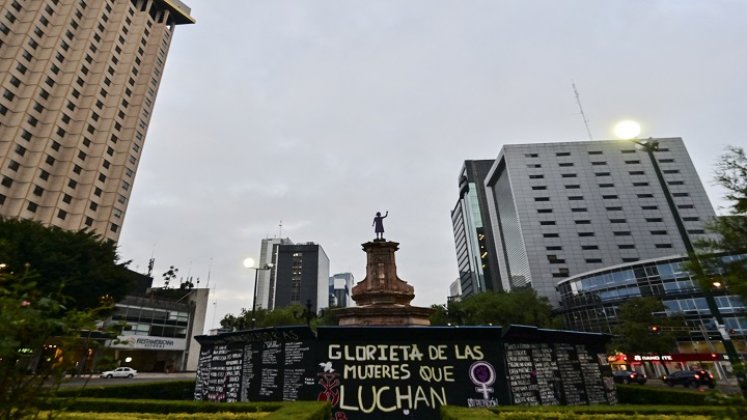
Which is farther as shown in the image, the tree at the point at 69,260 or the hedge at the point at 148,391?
the tree at the point at 69,260

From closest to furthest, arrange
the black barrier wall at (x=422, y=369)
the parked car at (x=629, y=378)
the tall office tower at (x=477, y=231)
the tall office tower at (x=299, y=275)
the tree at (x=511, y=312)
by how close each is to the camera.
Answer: the black barrier wall at (x=422, y=369) < the parked car at (x=629, y=378) < the tree at (x=511, y=312) < the tall office tower at (x=477, y=231) < the tall office tower at (x=299, y=275)

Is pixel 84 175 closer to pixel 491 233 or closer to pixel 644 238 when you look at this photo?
pixel 491 233

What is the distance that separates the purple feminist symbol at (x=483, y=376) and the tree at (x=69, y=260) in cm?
3463

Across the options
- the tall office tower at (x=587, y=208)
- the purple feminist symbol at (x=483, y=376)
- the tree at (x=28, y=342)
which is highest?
the tall office tower at (x=587, y=208)

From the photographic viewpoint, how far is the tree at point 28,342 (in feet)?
12.4

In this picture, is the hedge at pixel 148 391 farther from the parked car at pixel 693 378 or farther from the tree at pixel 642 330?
the tree at pixel 642 330

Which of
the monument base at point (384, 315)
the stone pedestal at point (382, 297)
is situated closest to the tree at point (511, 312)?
the stone pedestal at point (382, 297)

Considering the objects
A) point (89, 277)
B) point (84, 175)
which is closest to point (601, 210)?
point (89, 277)

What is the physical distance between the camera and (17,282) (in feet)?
13.1

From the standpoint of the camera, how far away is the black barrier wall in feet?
40.0

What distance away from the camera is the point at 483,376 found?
12383 millimetres

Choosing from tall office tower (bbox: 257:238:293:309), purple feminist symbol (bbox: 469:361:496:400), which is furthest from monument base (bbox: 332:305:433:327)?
tall office tower (bbox: 257:238:293:309)

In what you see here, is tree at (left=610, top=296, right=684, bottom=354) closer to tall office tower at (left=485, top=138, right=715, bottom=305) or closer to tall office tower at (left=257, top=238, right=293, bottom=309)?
tall office tower at (left=485, top=138, right=715, bottom=305)

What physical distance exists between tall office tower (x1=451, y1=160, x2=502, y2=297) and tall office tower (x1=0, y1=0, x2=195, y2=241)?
98.1 meters
